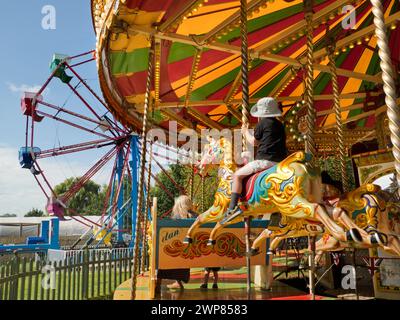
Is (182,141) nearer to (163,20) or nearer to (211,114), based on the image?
(211,114)

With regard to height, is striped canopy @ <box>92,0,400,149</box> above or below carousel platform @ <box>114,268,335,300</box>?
above

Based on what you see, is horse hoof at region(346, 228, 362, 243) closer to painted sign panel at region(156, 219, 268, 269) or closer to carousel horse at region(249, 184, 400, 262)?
carousel horse at region(249, 184, 400, 262)

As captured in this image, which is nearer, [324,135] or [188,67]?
[188,67]

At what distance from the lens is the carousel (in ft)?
9.20

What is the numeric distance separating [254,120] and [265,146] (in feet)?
20.7

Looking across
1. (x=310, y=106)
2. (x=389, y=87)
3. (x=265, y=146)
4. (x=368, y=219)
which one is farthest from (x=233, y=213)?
(x=389, y=87)

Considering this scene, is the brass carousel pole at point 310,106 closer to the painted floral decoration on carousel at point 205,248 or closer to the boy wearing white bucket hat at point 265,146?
the boy wearing white bucket hat at point 265,146

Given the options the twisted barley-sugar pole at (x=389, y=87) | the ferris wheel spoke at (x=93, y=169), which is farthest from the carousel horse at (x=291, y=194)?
the ferris wheel spoke at (x=93, y=169)

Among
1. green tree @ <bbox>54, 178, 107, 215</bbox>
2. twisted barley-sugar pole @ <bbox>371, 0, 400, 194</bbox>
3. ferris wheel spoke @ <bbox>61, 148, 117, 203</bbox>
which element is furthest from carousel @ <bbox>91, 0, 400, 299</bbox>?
green tree @ <bbox>54, 178, 107, 215</bbox>

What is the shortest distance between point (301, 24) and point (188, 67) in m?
2.57

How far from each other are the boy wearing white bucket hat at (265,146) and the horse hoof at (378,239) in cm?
111

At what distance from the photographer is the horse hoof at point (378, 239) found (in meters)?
2.22
